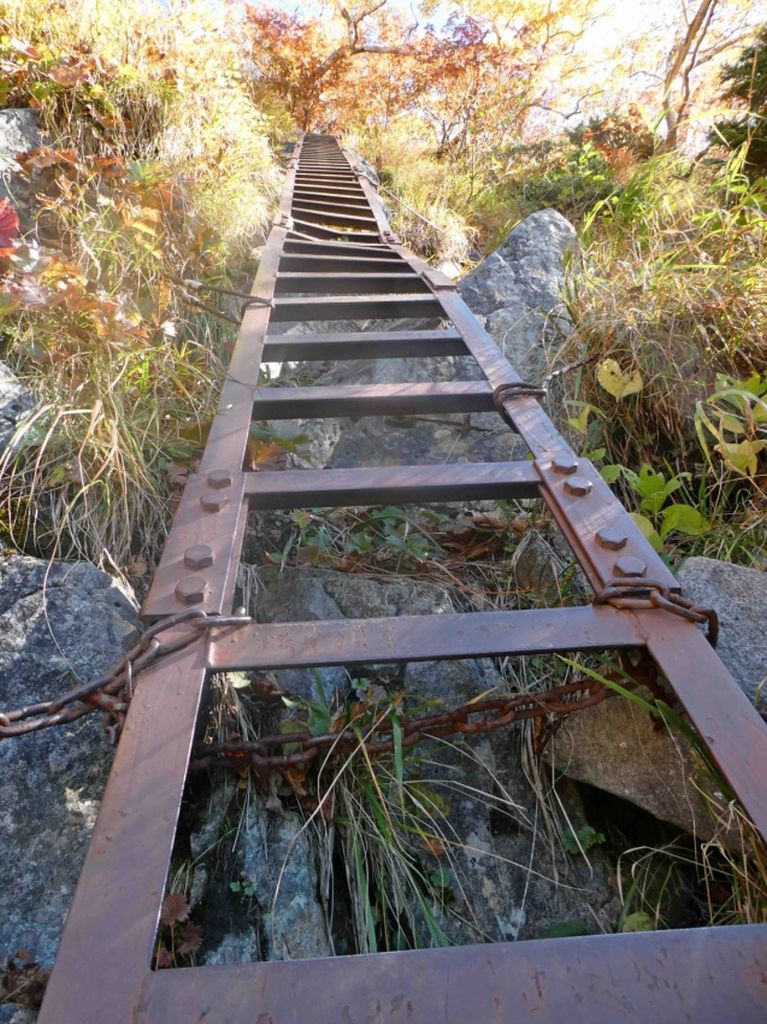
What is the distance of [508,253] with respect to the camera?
377 centimetres

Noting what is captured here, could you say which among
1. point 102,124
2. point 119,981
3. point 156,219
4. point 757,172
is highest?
point 757,172

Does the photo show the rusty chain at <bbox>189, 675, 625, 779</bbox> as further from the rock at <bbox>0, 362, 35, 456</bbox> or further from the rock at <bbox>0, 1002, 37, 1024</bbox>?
the rock at <bbox>0, 362, 35, 456</bbox>

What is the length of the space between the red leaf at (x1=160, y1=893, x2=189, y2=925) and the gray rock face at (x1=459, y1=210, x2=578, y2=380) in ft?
7.99

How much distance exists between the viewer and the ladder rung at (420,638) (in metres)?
1.14

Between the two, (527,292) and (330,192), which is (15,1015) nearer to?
(527,292)

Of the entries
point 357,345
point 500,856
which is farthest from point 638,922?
point 357,345

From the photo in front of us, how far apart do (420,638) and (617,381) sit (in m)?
1.71

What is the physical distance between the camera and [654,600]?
1.20 meters

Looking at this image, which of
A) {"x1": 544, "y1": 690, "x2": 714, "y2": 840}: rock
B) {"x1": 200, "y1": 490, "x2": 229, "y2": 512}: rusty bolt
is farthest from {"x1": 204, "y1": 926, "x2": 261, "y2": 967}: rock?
{"x1": 200, "y1": 490, "x2": 229, "y2": 512}: rusty bolt

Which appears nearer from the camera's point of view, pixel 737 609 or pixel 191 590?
pixel 191 590

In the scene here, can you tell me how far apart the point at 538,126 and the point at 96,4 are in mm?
10725

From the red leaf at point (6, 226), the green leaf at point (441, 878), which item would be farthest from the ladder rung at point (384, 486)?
the red leaf at point (6, 226)

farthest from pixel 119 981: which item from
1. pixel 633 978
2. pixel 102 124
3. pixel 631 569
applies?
pixel 102 124

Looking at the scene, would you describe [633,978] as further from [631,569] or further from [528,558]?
[528,558]
